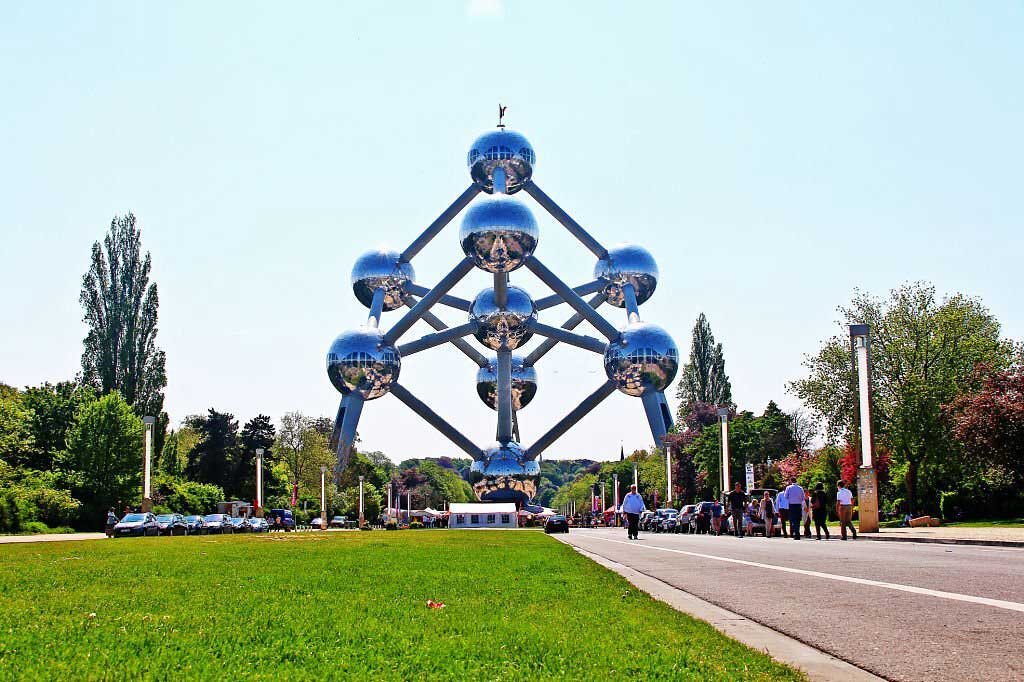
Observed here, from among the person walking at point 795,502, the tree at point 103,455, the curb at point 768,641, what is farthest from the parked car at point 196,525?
the curb at point 768,641

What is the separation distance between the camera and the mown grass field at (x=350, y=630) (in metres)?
4.34

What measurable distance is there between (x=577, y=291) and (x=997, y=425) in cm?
3667

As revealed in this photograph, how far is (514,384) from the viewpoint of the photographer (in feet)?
243

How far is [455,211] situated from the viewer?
222 ft

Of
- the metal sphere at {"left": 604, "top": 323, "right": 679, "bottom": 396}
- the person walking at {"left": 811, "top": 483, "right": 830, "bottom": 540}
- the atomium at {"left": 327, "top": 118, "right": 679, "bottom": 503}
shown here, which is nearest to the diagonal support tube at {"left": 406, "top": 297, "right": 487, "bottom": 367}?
the atomium at {"left": 327, "top": 118, "right": 679, "bottom": 503}

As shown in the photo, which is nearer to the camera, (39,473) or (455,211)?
(39,473)

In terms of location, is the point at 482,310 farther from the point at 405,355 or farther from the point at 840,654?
the point at 840,654

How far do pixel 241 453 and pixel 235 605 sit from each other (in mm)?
78439

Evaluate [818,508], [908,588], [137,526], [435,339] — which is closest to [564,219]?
[435,339]

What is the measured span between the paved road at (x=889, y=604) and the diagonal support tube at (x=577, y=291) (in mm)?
57585

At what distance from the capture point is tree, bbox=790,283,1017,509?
46.2 metres

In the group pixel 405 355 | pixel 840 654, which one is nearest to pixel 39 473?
pixel 405 355

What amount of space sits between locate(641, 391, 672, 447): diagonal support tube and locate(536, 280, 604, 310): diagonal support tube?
843 cm

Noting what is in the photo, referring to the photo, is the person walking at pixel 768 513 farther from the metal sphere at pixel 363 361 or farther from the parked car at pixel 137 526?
the metal sphere at pixel 363 361
